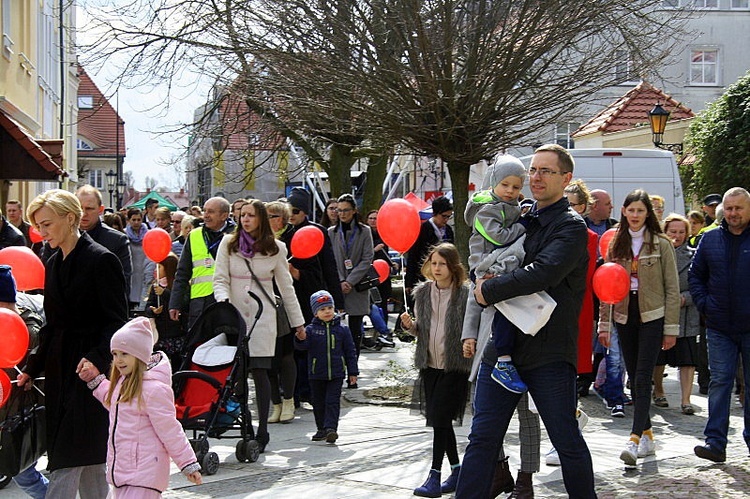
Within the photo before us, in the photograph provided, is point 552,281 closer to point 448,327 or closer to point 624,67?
point 448,327

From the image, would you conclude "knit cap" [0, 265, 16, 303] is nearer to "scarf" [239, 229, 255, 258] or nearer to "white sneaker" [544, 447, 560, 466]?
"scarf" [239, 229, 255, 258]

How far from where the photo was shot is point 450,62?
1182cm

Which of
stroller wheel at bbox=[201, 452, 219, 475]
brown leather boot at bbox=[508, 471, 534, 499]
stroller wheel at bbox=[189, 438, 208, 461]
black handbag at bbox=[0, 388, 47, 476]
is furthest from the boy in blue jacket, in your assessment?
black handbag at bbox=[0, 388, 47, 476]

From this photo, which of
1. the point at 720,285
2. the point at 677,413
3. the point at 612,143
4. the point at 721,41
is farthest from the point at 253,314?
the point at 721,41

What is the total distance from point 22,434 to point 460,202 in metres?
7.48

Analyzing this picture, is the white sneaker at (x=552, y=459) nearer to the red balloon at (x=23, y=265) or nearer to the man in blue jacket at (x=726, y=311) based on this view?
the man in blue jacket at (x=726, y=311)

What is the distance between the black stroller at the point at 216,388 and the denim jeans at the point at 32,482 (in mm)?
1739

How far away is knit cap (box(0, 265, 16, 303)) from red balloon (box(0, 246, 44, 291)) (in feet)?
5.81

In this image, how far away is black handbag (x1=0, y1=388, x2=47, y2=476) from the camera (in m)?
6.16

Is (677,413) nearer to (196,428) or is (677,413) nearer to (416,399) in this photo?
(416,399)

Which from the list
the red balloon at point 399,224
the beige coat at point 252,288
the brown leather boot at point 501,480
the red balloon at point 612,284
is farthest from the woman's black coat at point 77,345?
the red balloon at point 399,224

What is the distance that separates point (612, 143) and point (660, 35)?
20.1 metres

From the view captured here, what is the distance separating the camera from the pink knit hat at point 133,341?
5.76 meters

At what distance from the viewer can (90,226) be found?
862 centimetres
